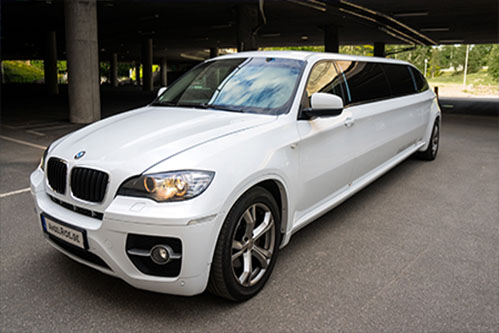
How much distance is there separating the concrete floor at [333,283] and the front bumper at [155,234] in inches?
12.8

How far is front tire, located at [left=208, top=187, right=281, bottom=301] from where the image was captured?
281 cm

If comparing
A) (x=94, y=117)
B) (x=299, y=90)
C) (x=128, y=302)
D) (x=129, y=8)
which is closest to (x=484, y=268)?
(x=299, y=90)

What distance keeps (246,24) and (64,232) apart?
18.8m

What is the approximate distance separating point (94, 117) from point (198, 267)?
12311 millimetres

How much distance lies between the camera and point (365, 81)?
5062 mm

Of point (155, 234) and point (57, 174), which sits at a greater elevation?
point (57, 174)

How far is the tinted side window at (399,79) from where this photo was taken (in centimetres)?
602

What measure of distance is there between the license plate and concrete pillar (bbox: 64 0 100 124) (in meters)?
11.2

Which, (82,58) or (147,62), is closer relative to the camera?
(82,58)

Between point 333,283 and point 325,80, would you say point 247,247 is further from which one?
point 325,80

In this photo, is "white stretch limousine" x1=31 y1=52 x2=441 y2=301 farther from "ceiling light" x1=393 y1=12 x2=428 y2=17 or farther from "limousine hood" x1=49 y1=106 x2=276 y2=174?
"ceiling light" x1=393 y1=12 x2=428 y2=17

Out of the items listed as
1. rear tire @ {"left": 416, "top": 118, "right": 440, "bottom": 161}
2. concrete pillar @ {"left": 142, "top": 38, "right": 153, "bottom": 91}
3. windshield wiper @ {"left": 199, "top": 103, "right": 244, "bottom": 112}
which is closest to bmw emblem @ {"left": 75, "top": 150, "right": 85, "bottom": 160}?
windshield wiper @ {"left": 199, "top": 103, "right": 244, "bottom": 112}

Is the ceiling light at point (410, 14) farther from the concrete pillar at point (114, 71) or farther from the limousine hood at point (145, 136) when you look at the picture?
the concrete pillar at point (114, 71)

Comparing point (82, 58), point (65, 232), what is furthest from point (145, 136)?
point (82, 58)
